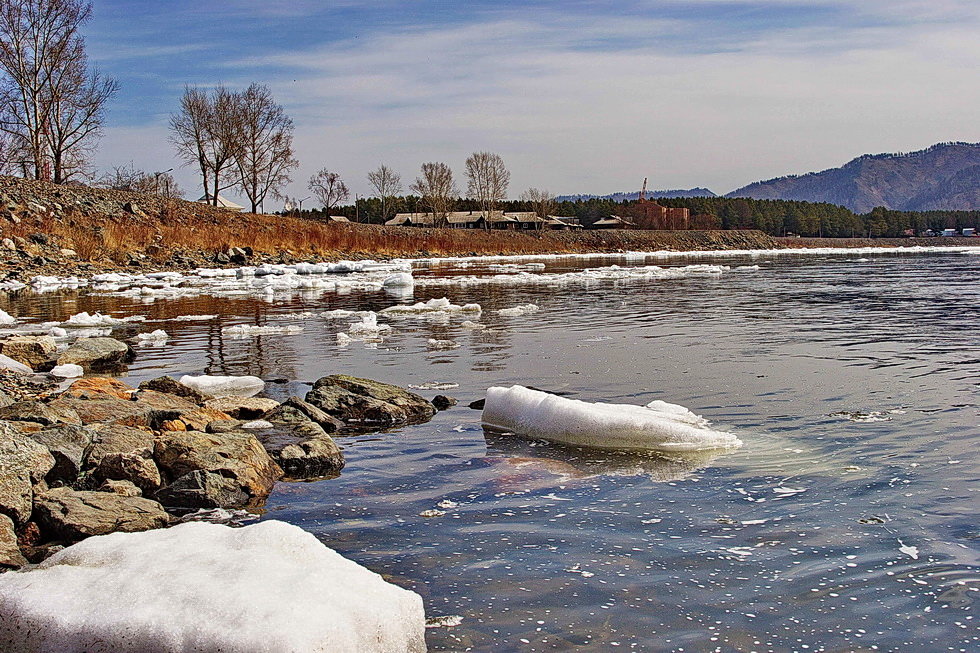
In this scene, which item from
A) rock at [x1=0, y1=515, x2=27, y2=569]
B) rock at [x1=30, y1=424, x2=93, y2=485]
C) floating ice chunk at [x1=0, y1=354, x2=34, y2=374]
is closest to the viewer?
rock at [x1=0, y1=515, x2=27, y2=569]

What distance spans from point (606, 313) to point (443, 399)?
913 centimetres

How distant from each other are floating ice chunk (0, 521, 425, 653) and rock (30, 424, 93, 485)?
1.34 m

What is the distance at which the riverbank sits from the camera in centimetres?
2944

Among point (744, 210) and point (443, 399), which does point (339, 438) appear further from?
point (744, 210)

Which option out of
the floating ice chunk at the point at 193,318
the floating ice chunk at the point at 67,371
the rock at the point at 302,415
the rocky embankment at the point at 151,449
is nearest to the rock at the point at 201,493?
the rocky embankment at the point at 151,449

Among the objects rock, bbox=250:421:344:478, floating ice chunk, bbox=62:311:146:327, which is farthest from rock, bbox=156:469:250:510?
floating ice chunk, bbox=62:311:146:327

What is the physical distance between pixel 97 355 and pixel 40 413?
4.66 meters

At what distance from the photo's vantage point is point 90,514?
14.5 feet

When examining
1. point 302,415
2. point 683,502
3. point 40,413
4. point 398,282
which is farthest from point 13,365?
point 398,282

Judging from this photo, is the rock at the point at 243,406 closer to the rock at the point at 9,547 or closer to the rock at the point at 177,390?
the rock at the point at 177,390

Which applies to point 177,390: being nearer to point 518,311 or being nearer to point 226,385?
point 226,385

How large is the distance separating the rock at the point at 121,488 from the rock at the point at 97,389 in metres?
2.08

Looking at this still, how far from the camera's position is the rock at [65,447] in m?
4.92

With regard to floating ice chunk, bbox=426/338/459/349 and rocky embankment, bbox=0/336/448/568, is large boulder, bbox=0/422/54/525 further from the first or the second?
floating ice chunk, bbox=426/338/459/349
